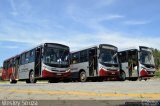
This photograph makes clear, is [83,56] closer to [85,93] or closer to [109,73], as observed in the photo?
[109,73]

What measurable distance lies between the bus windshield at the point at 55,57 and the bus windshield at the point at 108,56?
2.65m

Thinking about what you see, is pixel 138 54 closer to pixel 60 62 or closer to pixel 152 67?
pixel 152 67

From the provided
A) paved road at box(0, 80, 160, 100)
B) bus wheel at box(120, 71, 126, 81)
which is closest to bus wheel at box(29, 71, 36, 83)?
bus wheel at box(120, 71, 126, 81)

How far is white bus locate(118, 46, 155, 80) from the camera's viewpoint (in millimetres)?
26078

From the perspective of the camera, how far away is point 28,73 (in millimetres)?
24516

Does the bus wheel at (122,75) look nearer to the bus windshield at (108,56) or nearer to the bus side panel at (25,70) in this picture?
the bus windshield at (108,56)

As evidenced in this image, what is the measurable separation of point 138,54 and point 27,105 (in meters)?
20.1

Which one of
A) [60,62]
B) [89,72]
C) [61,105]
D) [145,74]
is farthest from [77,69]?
[61,105]

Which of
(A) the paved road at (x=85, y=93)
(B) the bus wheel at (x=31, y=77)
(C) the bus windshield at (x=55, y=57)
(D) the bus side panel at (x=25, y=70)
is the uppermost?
(C) the bus windshield at (x=55, y=57)

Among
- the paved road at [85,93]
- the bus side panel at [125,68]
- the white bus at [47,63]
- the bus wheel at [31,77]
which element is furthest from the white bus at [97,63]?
the paved road at [85,93]

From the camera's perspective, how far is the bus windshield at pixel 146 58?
26.3 m

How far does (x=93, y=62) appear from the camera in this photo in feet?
79.9

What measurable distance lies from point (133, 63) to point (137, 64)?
677 mm

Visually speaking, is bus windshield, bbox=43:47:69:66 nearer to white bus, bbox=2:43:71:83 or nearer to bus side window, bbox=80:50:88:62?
white bus, bbox=2:43:71:83
